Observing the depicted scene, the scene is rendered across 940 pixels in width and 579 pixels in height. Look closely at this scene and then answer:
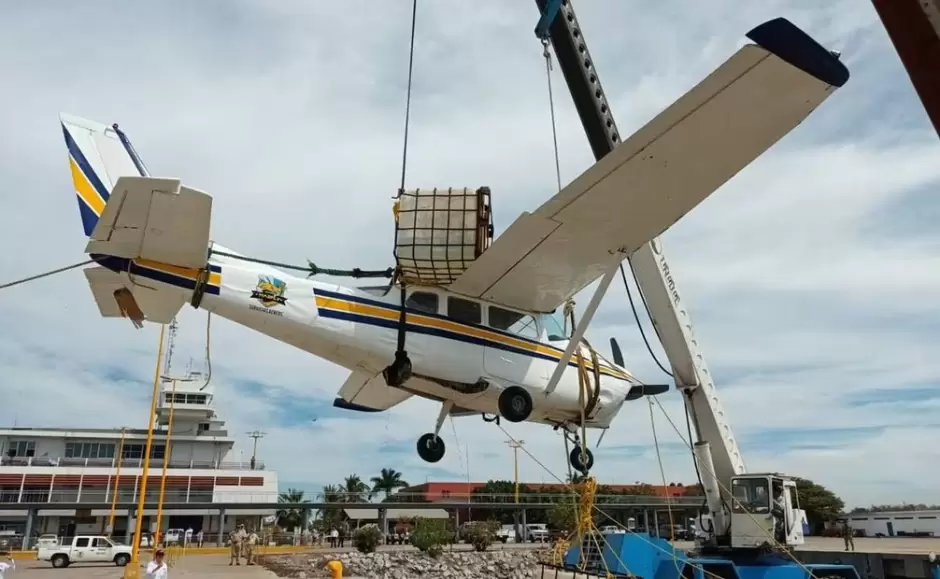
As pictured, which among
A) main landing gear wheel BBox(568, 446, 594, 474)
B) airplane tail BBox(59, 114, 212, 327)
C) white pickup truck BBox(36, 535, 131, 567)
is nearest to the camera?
airplane tail BBox(59, 114, 212, 327)

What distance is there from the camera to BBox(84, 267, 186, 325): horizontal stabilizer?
9.72 meters

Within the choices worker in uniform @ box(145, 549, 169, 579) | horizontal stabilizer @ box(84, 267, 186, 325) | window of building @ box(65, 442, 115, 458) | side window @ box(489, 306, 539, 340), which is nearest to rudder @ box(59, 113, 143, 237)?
horizontal stabilizer @ box(84, 267, 186, 325)

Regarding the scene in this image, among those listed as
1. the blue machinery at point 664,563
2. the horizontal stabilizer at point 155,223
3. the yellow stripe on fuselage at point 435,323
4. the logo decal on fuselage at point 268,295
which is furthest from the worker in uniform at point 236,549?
the horizontal stabilizer at point 155,223

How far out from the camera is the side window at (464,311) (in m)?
11.4

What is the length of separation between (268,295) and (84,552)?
116ft

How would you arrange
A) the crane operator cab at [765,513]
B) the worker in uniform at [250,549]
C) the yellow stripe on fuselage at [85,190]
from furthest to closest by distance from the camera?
the worker in uniform at [250,549] → the crane operator cab at [765,513] → the yellow stripe on fuselage at [85,190]

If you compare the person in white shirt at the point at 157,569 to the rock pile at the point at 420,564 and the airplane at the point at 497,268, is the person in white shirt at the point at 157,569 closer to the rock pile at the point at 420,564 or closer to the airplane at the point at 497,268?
the airplane at the point at 497,268

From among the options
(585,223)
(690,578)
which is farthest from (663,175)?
(690,578)

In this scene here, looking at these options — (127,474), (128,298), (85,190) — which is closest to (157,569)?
(128,298)

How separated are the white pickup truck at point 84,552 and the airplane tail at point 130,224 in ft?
109

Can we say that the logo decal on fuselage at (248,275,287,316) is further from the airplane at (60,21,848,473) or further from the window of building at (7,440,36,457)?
the window of building at (7,440,36,457)

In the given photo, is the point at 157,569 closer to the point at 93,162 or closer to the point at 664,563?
the point at 93,162

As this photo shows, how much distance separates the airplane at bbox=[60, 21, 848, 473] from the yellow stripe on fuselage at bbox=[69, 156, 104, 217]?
0.02 metres

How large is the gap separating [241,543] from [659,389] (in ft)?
106
